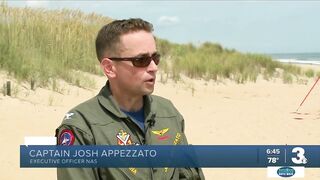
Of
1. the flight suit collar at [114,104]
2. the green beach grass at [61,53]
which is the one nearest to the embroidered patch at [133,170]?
the flight suit collar at [114,104]

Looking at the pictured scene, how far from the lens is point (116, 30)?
7.46 ft

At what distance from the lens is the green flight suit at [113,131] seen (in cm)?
204

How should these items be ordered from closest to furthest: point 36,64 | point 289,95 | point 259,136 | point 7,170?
point 7,170 → point 259,136 → point 36,64 → point 289,95

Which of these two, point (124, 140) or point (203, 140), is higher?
point (124, 140)

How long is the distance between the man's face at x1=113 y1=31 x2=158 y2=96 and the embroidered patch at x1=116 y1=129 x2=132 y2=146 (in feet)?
0.81

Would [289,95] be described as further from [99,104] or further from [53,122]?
[99,104]

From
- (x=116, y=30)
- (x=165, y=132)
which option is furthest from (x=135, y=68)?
(x=165, y=132)

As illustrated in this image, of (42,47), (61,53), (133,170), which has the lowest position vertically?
(61,53)

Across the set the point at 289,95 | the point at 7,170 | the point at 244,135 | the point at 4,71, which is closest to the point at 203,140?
the point at 244,135

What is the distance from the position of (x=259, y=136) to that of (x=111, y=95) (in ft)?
17.7

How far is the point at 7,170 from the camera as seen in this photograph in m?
4.77

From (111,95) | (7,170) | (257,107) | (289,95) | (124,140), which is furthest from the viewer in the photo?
(289,95)

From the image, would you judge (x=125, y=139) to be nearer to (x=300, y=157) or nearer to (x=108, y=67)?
(x=108, y=67)

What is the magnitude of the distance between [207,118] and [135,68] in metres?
6.43
